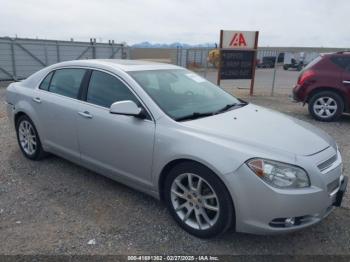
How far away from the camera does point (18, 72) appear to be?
608 inches

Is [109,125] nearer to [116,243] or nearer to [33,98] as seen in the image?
[116,243]

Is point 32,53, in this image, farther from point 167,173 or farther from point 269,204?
point 269,204

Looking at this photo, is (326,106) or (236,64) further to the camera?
(236,64)

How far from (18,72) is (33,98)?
1221 centimetres

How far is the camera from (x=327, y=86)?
7.96 m

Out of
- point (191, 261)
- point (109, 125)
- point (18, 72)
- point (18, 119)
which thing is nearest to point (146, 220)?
point (191, 261)

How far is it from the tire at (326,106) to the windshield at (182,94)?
4.83m

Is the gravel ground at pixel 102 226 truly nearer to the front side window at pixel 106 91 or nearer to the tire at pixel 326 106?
the front side window at pixel 106 91

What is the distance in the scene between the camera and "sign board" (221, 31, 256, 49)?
38.8 feet

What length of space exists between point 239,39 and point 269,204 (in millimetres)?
10135

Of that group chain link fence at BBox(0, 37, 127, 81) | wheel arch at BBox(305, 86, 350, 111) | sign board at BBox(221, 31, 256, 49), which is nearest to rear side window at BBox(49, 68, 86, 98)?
wheel arch at BBox(305, 86, 350, 111)

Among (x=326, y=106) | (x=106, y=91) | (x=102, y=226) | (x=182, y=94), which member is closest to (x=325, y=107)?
(x=326, y=106)

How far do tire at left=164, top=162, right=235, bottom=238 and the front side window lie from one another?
97 cm

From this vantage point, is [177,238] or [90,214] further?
[90,214]
